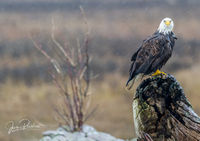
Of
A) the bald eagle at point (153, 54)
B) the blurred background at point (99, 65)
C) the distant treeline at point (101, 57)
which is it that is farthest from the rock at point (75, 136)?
the distant treeline at point (101, 57)

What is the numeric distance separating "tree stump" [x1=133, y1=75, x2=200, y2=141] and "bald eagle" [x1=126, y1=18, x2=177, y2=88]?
0.38 meters

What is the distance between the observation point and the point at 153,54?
3.67 metres

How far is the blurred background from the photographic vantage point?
870cm

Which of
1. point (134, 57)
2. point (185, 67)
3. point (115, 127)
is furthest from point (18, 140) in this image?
point (185, 67)

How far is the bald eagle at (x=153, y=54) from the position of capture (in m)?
3.58

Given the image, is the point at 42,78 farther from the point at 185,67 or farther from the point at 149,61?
the point at 149,61

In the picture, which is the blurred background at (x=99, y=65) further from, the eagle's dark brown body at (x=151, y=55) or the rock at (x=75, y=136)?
the eagle's dark brown body at (x=151, y=55)

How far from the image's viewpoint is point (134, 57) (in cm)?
379

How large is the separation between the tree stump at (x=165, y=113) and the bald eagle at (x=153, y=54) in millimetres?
384

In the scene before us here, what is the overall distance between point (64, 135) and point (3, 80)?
6.02 metres

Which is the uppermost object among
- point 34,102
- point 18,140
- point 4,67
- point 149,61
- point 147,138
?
point 4,67

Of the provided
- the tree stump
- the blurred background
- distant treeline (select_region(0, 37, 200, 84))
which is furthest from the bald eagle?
distant treeline (select_region(0, 37, 200, 84))

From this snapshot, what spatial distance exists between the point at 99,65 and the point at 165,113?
9.19 m

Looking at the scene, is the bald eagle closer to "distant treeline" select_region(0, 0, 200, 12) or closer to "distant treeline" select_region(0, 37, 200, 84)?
"distant treeline" select_region(0, 37, 200, 84)
